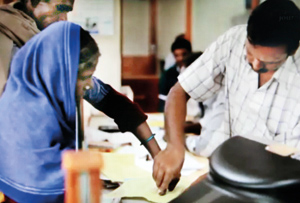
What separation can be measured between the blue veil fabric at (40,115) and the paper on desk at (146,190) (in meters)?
0.25

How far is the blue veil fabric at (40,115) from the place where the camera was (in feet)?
2.11

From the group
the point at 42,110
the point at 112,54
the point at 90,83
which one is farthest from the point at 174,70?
the point at 42,110

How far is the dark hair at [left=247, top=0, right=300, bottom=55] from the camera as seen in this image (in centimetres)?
83

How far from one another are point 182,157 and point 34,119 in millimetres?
449

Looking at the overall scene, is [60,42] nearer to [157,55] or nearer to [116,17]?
[116,17]

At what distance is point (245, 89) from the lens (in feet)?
3.28

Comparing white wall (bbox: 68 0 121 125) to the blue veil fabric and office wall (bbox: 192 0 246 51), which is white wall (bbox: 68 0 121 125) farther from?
office wall (bbox: 192 0 246 51)

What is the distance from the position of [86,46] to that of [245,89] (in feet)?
1.69

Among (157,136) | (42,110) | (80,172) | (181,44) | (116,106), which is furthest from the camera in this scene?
(181,44)

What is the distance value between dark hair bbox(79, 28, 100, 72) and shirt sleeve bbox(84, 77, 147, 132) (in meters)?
0.07

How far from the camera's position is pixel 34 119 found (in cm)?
66

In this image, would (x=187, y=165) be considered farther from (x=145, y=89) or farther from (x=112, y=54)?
(x=112, y=54)

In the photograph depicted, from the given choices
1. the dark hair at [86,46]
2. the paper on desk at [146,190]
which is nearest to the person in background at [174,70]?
the paper on desk at [146,190]

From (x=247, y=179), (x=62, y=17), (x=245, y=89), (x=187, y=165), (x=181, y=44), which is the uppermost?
(x=62, y=17)
